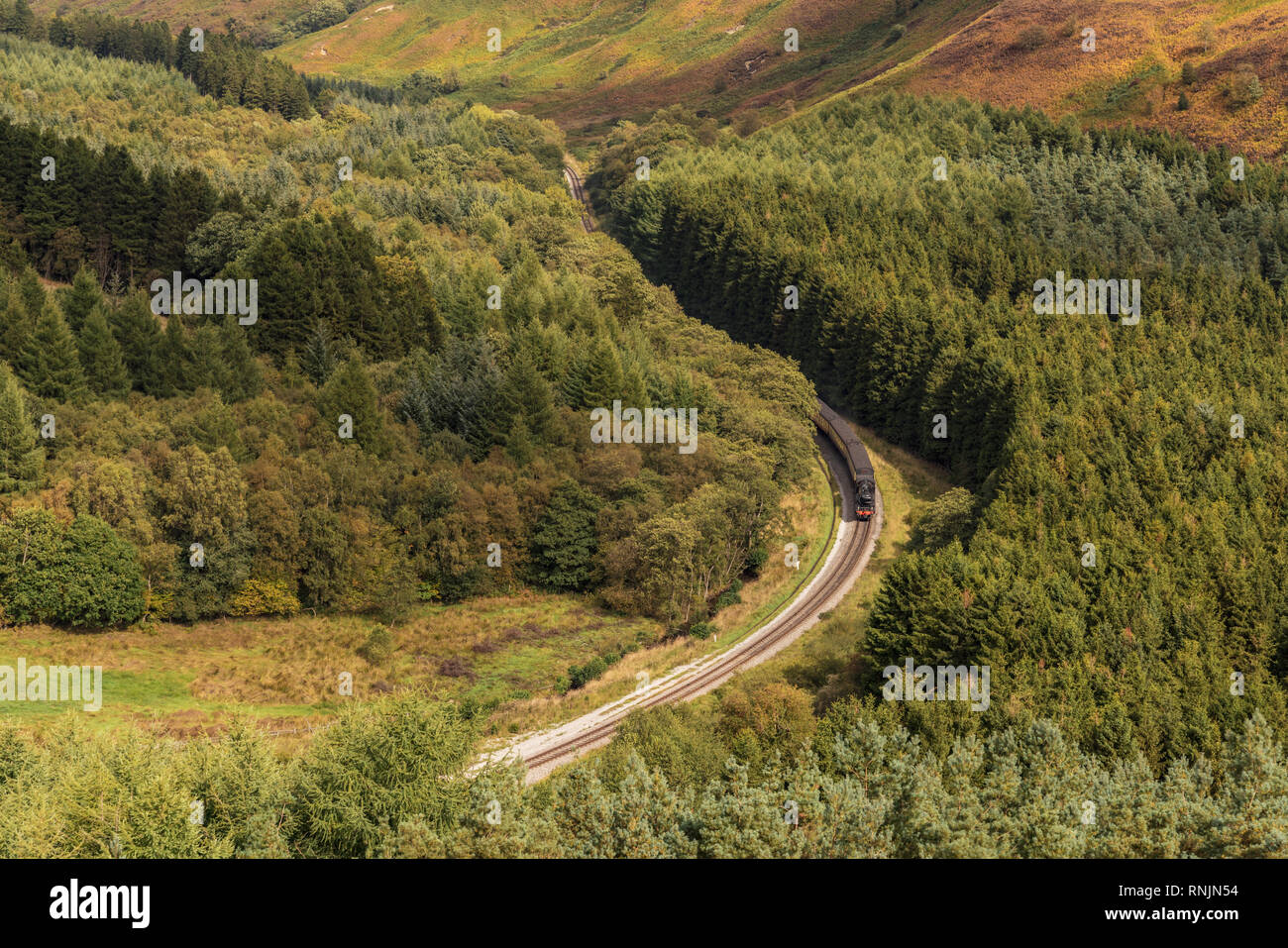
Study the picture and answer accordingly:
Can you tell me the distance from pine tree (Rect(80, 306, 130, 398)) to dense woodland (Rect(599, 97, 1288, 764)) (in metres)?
61.9

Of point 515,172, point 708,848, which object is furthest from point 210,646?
point 515,172

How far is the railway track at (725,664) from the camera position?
229 feet

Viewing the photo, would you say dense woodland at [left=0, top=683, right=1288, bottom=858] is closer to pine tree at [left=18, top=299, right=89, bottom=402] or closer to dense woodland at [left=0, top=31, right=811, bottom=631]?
dense woodland at [left=0, top=31, right=811, bottom=631]

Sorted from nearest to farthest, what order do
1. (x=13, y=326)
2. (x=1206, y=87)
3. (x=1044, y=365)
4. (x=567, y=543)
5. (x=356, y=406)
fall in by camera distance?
(x=567, y=543)
(x=13, y=326)
(x=356, y=406)
(x=1044, y=365)
(x=1206, y=87)

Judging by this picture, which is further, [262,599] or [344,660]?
[262,599]

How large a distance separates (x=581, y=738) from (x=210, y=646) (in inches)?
1020

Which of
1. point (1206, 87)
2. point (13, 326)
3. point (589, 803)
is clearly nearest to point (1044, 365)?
point (589, 803)

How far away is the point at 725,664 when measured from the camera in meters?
81.8

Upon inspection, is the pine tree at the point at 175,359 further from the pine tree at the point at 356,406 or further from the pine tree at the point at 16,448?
the pine tree at the point at 16,448

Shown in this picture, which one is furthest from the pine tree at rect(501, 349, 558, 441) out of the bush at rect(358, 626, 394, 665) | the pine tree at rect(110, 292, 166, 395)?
the pine tree at rect(110, 292, 166, 395)

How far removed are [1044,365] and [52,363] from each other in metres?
80.4

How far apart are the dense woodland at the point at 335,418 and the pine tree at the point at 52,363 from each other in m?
0.20

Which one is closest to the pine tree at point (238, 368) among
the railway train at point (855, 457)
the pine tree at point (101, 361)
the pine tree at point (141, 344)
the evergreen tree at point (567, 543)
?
the pine tree at point (141, 344)

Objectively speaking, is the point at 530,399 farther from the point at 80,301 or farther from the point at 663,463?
the point at 80,301
